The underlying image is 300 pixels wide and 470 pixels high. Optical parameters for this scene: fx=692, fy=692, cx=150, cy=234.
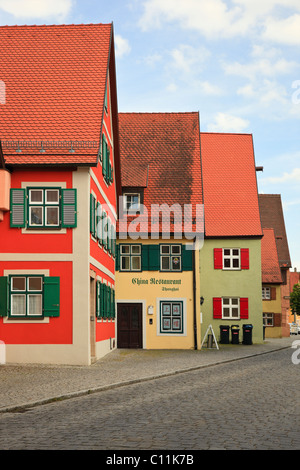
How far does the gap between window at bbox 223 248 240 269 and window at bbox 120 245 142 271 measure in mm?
7190

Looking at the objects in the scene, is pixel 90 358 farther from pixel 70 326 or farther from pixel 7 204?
pixel 7 204

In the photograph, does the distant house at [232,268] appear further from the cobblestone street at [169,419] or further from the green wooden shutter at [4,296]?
the cobblestone street at [169,419]

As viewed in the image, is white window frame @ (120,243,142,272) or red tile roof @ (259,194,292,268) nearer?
white window frame @ (120,243,142,272)

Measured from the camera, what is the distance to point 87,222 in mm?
20969

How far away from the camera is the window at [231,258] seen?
3712cm

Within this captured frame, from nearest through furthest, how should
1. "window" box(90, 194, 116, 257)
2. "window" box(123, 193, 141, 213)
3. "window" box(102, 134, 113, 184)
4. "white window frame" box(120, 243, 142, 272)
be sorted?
1. "window" box(90, 194, 116, 257)
2. "window" box(102, 134, 113, 184)
3. "white window frame" box(120, 243, 142, 272)
4. "window" box(123, 193, 141, 213)

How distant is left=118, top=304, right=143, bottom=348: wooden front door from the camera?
30805 millimetres

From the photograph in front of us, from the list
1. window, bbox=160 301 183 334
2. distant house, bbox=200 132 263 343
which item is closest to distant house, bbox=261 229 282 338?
distant house, bbox=200 132 263 343

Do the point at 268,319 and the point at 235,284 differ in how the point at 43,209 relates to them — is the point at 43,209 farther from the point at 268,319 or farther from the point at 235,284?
the point at 268,319

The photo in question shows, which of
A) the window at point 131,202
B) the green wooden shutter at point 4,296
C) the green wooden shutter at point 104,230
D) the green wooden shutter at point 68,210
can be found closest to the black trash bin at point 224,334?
the window at point 131,202

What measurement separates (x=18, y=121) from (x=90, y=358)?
25.6 ft

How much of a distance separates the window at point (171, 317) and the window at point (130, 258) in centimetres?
210

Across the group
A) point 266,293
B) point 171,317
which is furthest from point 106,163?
point 266,293

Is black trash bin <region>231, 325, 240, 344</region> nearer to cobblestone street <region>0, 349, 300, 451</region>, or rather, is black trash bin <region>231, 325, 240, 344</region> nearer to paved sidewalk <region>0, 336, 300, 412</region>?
paved sidewalk <region>0, 336, 300, 412</region>
